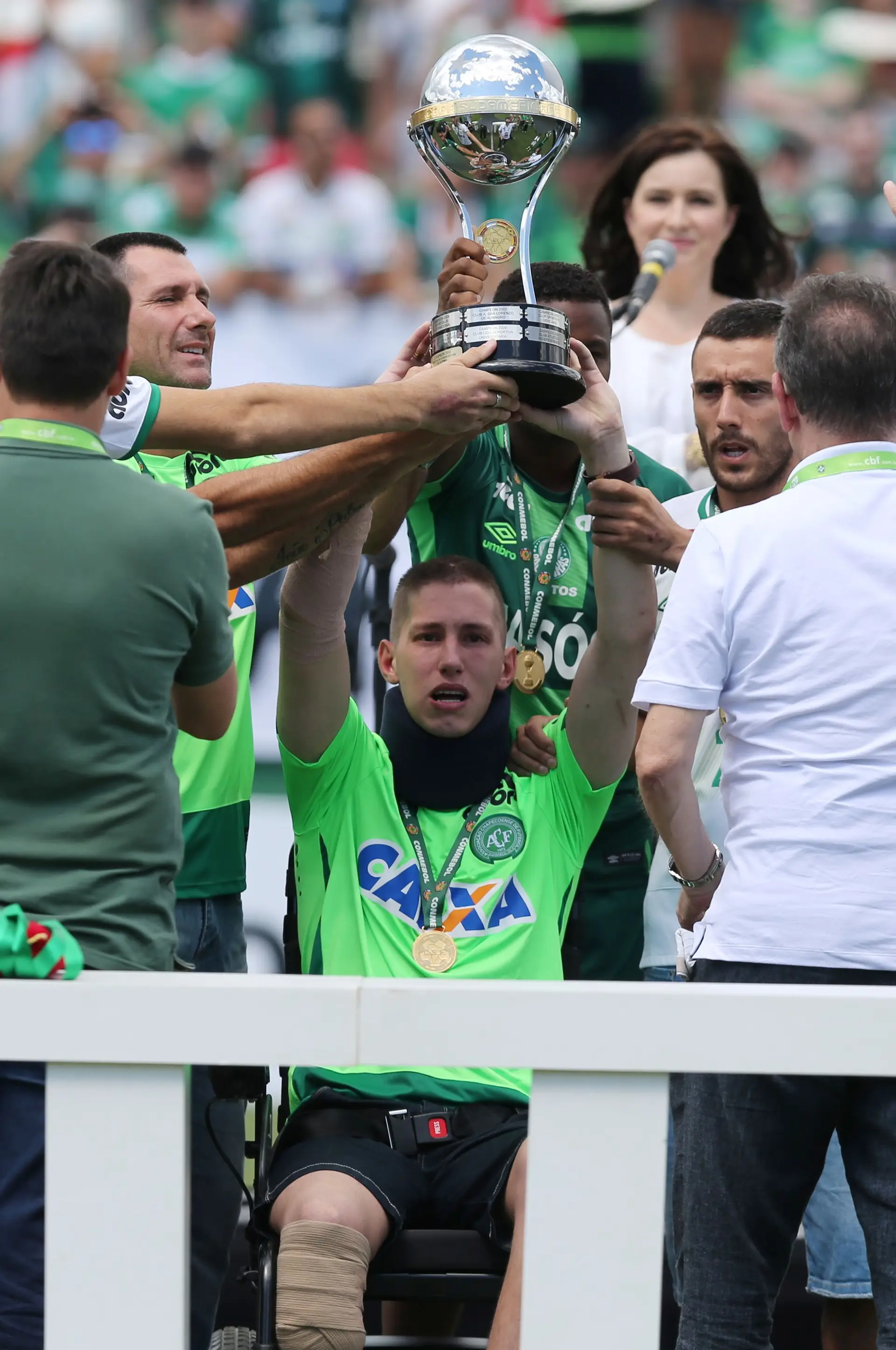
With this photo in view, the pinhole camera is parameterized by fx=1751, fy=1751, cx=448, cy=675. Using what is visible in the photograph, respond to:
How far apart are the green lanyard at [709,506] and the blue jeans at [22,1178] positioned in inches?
81.5

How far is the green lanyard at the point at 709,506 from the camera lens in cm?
366

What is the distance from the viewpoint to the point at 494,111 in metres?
3.09

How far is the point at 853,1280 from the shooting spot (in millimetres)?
3193

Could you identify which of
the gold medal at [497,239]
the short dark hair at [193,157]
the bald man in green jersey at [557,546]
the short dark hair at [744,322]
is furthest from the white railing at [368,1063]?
the short dark hair at [193,157]

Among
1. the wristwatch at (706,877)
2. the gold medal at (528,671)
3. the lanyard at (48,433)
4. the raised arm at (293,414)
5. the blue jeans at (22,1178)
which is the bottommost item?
the blue jeans at (22,1178)

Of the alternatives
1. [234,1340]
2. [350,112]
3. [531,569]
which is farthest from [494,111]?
[350,112]

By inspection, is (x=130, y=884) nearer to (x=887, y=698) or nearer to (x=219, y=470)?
(x=887, y=698)

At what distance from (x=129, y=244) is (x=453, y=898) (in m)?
1.67

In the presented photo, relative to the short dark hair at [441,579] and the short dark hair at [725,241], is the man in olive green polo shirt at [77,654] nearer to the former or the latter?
the short dark hair at [441,579]

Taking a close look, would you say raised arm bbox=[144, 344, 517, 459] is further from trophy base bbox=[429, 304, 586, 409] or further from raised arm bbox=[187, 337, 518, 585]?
trophy base bbox=[429, 304, 586, 409]

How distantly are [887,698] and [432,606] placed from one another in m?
1.22

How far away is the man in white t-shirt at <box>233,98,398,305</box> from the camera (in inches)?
219

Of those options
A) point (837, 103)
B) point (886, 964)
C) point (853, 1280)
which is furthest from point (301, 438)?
point (837, 103)

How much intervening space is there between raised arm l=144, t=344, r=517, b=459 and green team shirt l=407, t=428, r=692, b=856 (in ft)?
2.23
